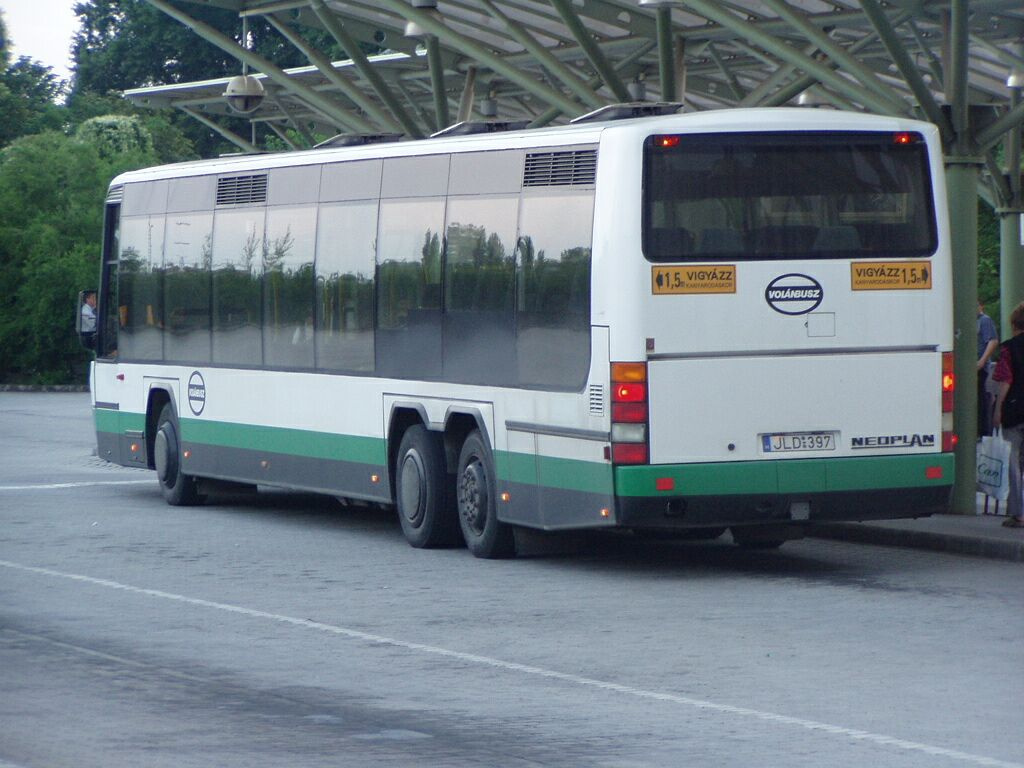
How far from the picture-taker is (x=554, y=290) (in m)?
14.5

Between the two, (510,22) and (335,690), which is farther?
(510,22)

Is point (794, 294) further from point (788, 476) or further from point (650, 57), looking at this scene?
point (650, 57)

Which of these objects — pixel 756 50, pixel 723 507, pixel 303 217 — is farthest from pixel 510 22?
pixel 723 507

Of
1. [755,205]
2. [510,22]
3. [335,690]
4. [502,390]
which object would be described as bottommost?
[335,690]

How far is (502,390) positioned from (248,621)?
3.45 meters

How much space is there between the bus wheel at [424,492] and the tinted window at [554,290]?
1.50 meters

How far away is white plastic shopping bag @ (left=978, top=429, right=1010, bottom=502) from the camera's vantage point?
55.0ft

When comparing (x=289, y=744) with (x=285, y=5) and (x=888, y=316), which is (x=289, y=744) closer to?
(x=888, y=316)

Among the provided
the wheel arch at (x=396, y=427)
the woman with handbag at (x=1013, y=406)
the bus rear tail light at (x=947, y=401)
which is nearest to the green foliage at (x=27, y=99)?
the wheel arch at (x=396, y=427)

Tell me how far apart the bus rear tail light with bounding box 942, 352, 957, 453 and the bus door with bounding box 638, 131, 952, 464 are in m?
0.05

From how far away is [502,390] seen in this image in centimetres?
1504

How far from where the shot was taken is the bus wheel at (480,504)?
15305 mm

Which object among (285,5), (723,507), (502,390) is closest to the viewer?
(723,507)

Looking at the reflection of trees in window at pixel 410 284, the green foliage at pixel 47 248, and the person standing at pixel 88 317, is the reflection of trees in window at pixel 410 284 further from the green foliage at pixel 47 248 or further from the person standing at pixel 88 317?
the green foliage at pixel 47 248
